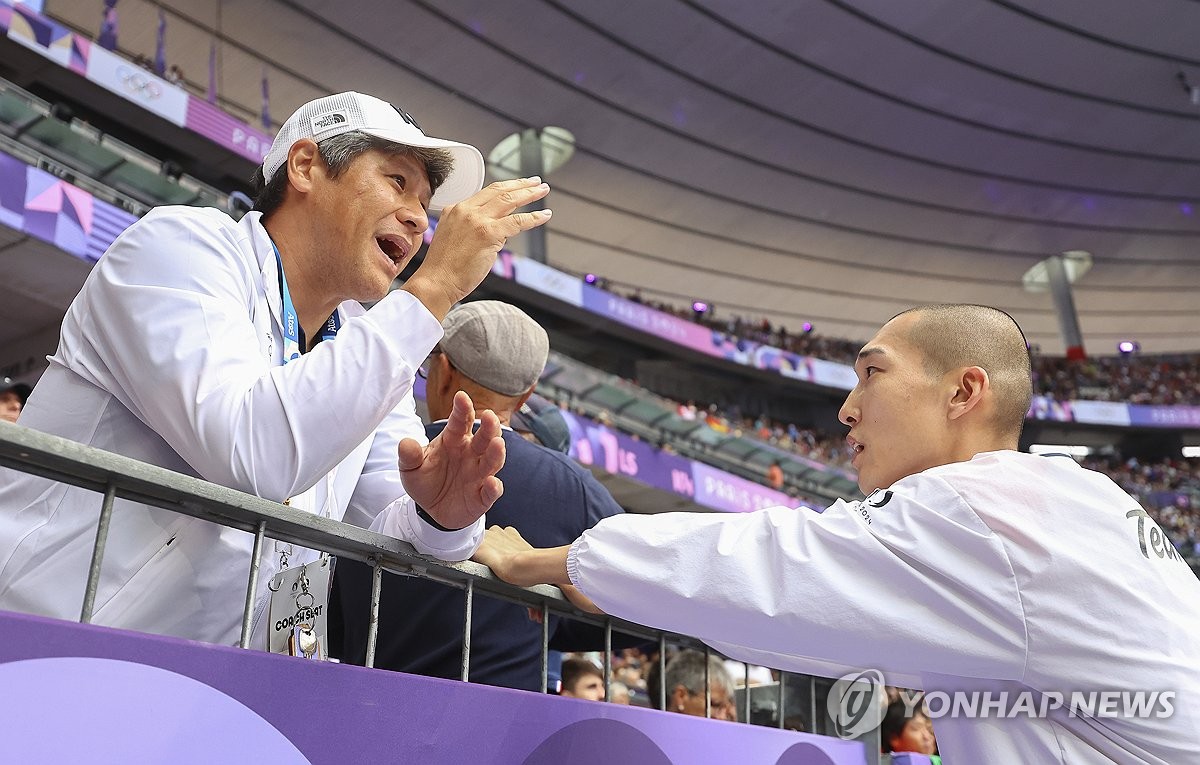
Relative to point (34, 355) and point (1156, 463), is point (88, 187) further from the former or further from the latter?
point (1156, 463)

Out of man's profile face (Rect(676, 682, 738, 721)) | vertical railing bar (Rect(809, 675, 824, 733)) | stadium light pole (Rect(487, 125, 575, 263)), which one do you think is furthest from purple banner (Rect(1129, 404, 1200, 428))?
vertical railing bar (Rect(809, 675, 824, 733))

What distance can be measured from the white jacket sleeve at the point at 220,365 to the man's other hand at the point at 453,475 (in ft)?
0.40

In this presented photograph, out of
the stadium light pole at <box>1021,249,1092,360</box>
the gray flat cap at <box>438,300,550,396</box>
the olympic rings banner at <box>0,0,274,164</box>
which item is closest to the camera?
the gray flat cap at <box>438,300,550,396</box>

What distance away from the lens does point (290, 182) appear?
1641 millimetres

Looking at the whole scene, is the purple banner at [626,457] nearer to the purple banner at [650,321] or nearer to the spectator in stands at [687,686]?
the purple banner at [650,321]

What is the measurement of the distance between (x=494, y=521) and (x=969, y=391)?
2.97ft

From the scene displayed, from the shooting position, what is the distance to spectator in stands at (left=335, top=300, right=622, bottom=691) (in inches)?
65.8

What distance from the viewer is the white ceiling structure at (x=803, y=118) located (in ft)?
52.2

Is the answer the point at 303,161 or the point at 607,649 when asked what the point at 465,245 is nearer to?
the point at 303,161

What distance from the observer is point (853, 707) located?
2.17 m

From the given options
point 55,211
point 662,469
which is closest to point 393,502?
point 55,211

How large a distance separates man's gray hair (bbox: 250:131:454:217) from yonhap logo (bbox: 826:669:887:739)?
1.36 m

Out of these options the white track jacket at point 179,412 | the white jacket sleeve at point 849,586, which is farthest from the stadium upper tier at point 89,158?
the white jacket sleeve at point 849,586

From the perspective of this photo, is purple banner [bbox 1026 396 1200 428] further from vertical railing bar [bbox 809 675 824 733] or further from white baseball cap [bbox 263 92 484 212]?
white baseball cap [bbox 263 92 484 212]
